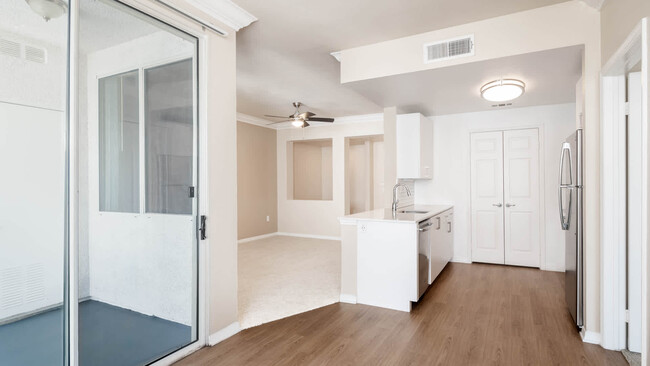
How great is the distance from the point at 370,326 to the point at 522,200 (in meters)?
3.38

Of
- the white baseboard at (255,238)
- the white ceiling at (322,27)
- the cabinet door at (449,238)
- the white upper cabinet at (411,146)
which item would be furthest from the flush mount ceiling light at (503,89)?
the white baseboard at (255,238)

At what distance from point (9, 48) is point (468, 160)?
5.24 metres

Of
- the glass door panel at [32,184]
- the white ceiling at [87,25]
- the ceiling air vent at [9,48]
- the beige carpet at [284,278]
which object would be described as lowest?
the beige carpet at [284,278]

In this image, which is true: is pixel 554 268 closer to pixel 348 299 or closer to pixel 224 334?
pixel 348 299

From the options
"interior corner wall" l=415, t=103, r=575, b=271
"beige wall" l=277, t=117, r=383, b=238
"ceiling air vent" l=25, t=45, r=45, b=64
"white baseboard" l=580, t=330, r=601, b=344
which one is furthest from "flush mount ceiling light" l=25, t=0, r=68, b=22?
"beige wall" l=277, t=117, r=383, b=238

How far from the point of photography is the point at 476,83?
12.1 ft

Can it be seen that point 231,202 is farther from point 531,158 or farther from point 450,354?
point 531,158

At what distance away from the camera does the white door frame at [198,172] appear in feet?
5.96

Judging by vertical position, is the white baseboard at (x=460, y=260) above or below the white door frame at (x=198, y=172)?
Result: below

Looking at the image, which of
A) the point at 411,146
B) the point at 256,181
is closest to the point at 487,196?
the point at 411,146

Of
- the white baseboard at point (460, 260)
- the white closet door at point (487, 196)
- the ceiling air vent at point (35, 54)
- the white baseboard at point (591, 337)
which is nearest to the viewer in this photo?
the ceiling air vent at point (35, 54)

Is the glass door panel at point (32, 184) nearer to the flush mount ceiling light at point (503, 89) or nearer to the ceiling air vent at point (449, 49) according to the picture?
the ceiling air vent at point (449, 49)

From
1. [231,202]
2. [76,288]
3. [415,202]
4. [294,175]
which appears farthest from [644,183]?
[294,175]

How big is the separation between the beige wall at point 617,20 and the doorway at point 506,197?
2.60 meters
